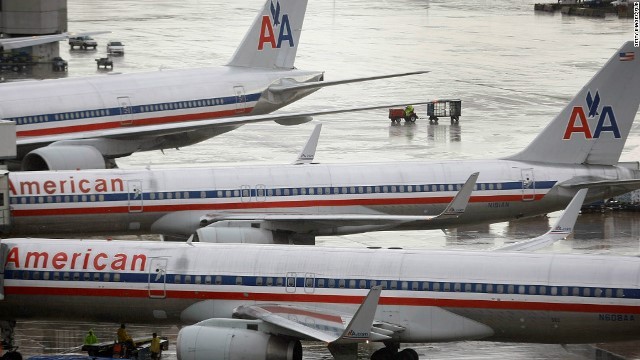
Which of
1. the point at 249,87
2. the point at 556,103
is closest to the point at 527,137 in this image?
the point at 556,103

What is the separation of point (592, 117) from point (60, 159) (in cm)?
1936

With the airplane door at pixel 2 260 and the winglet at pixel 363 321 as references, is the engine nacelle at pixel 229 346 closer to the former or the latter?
the winglet at pixel 363 321

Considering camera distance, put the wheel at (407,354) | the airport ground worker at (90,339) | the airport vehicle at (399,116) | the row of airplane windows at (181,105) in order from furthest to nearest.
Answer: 1. the airport vehicle at (399,116)
2. the row of airplane windows at (181,105)
3. the airport ground worker at (90,339)
4. the wheel at (407,354)

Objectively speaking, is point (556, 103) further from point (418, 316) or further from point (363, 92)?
point (418, 316)

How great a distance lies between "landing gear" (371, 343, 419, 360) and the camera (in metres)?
37.6

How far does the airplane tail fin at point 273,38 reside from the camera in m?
→ 66.4

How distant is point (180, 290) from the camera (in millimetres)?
38000

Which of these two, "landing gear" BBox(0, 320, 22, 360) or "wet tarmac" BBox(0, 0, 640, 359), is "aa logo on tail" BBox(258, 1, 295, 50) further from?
"landing gear" BBox(0, 320, 22, 360)

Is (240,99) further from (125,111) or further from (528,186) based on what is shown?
(528,186)

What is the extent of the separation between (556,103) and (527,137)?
409 inches

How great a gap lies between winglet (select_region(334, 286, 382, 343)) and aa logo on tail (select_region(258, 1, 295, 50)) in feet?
112

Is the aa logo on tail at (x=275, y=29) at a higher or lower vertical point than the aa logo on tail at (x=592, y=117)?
higher

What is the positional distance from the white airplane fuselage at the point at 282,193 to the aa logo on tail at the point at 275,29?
61.7 feet

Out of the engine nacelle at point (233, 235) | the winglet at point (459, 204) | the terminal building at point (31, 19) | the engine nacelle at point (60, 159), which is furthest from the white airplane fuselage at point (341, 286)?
the terminal building at point (31, 19)
